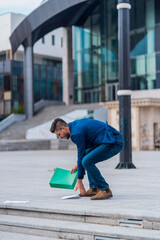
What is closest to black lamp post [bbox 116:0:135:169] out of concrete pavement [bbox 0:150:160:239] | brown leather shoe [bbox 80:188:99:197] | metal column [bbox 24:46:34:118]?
concrete pavement [bbox 0:150:160:239]

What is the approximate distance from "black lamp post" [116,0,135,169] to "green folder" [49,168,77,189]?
623 centimetres

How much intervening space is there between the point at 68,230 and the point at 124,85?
8.13m

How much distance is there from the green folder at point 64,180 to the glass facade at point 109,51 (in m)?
32.0

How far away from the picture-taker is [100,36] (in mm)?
43125

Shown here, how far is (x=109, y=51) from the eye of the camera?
41938mm

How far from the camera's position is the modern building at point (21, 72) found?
174ft

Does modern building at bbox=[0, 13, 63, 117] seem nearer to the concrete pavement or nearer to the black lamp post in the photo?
the black lamp post

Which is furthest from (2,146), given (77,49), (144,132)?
(77,49)

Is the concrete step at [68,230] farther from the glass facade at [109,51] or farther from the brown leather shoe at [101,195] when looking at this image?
the glass facade at [109,51]

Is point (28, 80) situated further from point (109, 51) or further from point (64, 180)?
point (64, 180)

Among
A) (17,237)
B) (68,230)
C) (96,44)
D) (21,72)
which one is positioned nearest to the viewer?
(68,230)

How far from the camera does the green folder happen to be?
686 centimetres

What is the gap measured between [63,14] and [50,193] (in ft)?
121

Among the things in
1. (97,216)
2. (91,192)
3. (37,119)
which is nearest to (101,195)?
(91,192)
